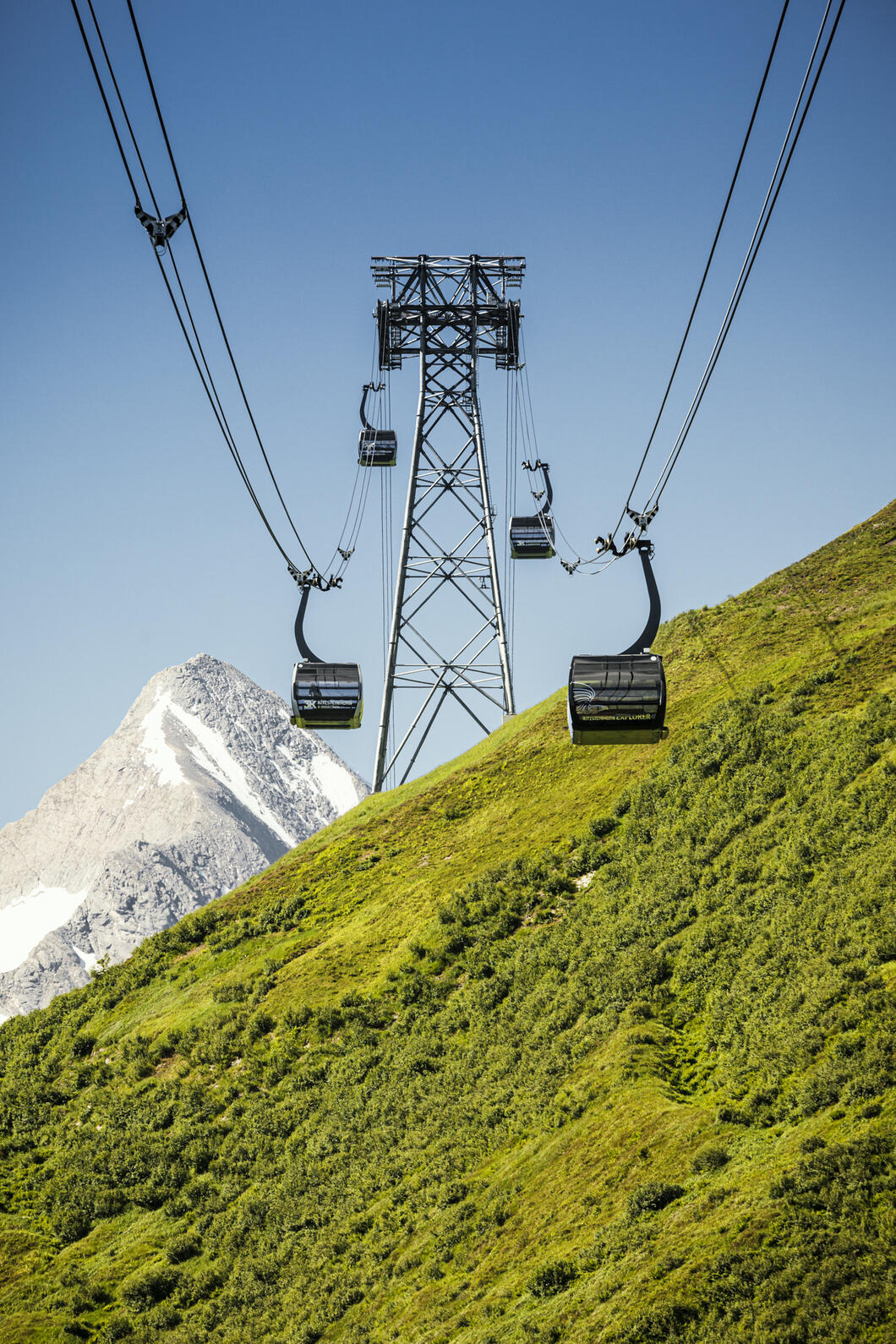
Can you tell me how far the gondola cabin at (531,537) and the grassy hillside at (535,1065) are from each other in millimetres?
8703

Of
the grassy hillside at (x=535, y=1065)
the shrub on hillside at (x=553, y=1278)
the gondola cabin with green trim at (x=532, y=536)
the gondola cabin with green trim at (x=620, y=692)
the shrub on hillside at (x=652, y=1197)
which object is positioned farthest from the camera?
the gondola cabin with green trim at (x=532, y=536)

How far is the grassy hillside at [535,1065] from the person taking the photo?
16703mm

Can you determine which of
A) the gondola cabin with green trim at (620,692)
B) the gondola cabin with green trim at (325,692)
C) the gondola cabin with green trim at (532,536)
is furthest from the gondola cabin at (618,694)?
the gondola cabin with green trim at (532,536)

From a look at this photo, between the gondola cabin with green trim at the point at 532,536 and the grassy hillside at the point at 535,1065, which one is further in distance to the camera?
the gondola cabin with green trim at the point at 532,536

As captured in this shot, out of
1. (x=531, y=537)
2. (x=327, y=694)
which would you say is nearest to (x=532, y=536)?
(x=531, y=537)

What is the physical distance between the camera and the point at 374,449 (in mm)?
43625

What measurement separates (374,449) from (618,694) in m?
27.0

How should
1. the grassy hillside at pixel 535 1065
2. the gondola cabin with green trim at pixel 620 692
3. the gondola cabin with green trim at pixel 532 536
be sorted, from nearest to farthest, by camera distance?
the grassy hillside at pixel 535 1065 < the gondola cabin with green trim at pixel 620 692 < the gondola cabin with green trim at pixel 532 536

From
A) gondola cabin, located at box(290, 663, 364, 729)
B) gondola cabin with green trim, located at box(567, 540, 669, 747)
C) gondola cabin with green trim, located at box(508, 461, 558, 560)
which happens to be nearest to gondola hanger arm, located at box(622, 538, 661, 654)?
gondola cabin with green trim, located at box(567, 540, 669, 747)

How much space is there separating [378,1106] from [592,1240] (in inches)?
454

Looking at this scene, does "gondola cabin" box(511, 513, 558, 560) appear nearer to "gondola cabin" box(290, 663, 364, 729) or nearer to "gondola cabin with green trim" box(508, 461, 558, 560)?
"gondola cabin with green trim" box(508, 461, 558, 560)

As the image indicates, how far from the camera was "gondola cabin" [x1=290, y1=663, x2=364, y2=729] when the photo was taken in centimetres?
2281

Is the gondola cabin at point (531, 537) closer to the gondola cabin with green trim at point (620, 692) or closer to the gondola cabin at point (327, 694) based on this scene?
the gondola cabin at point (327, 694)

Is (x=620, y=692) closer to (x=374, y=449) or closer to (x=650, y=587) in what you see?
(x=650, y=587)
